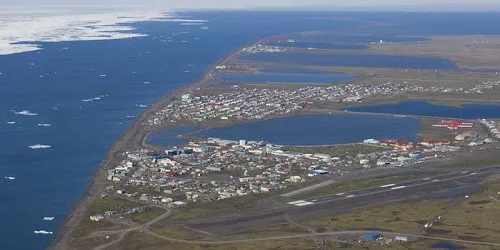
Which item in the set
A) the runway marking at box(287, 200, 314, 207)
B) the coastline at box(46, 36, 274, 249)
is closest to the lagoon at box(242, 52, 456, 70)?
the coastline at box(46, 36, 274, 249)

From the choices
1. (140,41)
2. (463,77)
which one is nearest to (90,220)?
(463,77)

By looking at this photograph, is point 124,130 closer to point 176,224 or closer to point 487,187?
point 176,224

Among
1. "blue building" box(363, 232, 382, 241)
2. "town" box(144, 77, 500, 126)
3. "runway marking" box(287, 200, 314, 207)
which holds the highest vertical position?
"blue building" box(363, 232, 382, 241)

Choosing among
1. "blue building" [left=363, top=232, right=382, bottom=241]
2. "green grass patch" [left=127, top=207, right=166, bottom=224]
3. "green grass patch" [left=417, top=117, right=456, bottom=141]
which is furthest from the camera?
"green grass patch" [left=417, top=117, right=456, bottom=141]

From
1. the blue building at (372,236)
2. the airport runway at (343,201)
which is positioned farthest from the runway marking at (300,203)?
the blue building at (372,236)

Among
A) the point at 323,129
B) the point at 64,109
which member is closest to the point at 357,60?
the point at 323,129

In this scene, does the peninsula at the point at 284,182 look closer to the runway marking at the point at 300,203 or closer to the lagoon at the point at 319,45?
the runway marking at the point at 300,203

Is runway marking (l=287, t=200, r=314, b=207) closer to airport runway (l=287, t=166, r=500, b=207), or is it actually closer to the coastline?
airport runway (l=287, t=166, r=500, b=207)

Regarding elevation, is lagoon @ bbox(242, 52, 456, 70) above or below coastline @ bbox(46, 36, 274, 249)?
below
